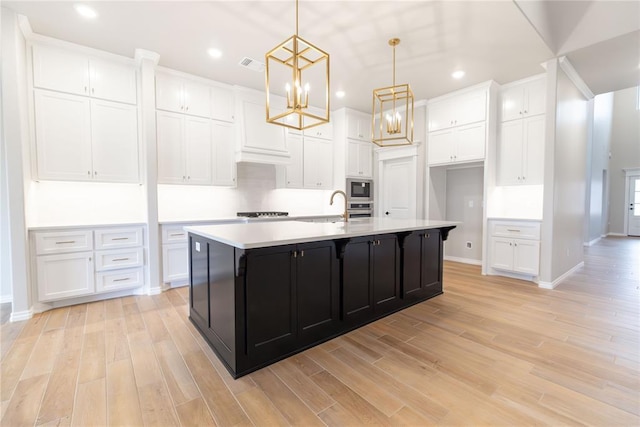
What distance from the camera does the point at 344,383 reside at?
1873 millimetres

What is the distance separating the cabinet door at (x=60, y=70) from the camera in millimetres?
3137

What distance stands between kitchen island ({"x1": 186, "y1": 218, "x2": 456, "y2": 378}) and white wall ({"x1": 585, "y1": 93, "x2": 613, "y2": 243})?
24.3ft

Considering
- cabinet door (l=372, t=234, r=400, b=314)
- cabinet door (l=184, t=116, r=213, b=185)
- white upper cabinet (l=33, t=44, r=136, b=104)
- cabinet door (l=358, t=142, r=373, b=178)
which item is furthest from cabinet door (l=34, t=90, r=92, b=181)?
cabinet door (l=358, t=142, r=373, b=178)

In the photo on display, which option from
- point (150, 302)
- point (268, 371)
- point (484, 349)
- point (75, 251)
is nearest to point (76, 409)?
point (268, 371)

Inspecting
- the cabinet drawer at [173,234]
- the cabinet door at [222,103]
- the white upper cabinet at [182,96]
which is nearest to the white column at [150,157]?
the cabinet drawer at [173,234]

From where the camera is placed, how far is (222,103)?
14.6ft

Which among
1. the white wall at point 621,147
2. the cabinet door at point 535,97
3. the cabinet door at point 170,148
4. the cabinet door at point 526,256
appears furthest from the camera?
the white wall at point 621,147

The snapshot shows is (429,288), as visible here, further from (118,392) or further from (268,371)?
(118,392)

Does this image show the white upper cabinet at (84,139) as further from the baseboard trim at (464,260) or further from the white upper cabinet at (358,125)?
the baseboard trim at (464,260)

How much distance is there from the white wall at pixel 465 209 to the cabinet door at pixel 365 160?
1.61 metres

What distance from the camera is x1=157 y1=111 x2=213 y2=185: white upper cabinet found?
12.8ft

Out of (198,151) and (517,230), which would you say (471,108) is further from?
(198,151)

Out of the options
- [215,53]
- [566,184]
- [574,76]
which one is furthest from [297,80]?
[574,76]

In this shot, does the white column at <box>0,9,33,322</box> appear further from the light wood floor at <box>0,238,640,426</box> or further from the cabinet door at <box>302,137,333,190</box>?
the cabinet door at <box>302,137,333,190</box>
